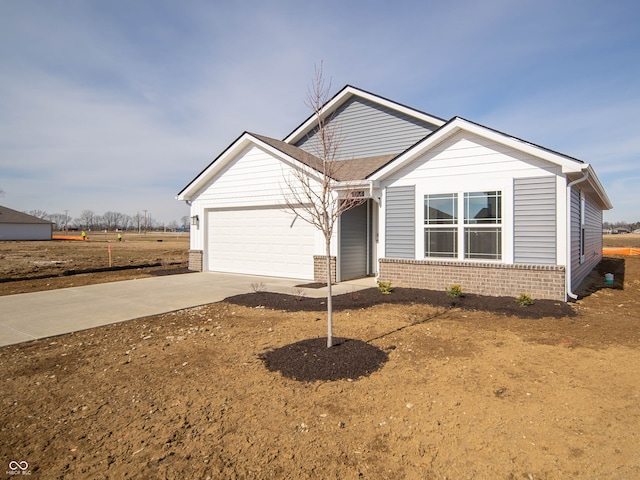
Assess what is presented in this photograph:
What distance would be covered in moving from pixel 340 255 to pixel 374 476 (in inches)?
368

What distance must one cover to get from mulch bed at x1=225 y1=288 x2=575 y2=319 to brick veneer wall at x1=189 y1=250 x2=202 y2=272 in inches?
248

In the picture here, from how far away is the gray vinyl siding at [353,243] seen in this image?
1223 cm

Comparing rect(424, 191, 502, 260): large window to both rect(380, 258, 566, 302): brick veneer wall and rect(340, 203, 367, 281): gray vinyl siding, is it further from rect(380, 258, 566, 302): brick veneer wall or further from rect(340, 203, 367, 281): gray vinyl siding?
rect(340, 203, 367, 281): gray vinyl siding

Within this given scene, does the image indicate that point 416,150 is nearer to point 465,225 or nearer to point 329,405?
point 465,225

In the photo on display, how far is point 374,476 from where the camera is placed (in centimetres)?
282

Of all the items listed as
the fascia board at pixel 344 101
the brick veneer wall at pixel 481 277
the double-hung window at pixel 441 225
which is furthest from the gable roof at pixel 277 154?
the brick veneer wall at pixel 481 277

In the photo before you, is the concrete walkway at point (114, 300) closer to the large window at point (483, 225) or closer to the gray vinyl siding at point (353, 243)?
the gray vinyl siding at point (353, 243)

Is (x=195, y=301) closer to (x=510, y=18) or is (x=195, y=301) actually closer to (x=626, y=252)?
(x=510, y=18)

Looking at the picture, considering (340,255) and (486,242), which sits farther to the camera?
(340,255)

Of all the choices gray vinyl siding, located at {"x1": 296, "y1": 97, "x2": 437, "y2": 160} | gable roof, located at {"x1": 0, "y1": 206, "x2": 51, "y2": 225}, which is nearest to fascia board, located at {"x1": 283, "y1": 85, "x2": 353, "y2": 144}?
gray vinyl siding, located at {"x1": 296, "y1": 97, "x2": 437, "y2": 160}

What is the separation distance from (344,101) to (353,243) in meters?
6.54

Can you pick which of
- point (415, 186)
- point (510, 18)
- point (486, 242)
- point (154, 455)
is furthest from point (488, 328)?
point (510, 18)

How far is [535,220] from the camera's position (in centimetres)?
872

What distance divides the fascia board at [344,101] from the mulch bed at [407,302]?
6.94 meters
